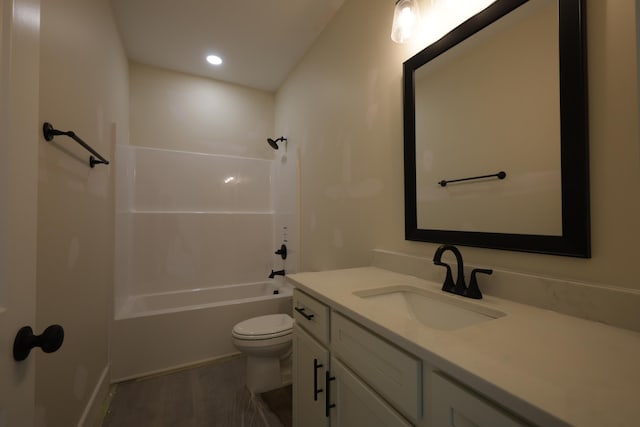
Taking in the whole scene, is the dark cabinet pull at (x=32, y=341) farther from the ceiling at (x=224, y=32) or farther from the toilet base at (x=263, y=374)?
the ceiling at (x=224, y=32)

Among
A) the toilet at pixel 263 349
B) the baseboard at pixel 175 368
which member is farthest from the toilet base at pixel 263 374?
the baseboard at pixel 175 368

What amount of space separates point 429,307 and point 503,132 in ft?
2.34

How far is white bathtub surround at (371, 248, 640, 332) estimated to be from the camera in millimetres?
689

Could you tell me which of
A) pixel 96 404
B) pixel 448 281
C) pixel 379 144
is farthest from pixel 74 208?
pixel 448 281

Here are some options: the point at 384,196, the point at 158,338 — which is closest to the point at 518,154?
the point at 384,196

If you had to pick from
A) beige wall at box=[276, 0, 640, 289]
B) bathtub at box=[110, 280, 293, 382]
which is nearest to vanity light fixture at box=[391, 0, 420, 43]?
beige wall at box=[276, 0, 640, 289]

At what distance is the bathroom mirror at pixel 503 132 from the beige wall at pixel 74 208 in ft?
5.01

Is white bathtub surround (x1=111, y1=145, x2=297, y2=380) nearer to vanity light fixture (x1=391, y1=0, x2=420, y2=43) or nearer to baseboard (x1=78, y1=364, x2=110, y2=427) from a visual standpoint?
baseboard (x1=78, y1=364, x2=110, y2=427)

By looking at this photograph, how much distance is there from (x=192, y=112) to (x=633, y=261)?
11.0 feet

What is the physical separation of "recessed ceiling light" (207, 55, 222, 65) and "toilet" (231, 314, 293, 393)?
2409mm

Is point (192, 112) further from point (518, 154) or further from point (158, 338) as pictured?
point (518, 154)

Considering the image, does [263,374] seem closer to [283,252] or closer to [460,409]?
[283,252]

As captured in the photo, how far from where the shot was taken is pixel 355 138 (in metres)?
1.76

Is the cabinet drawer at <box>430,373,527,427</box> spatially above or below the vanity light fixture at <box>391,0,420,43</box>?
below
